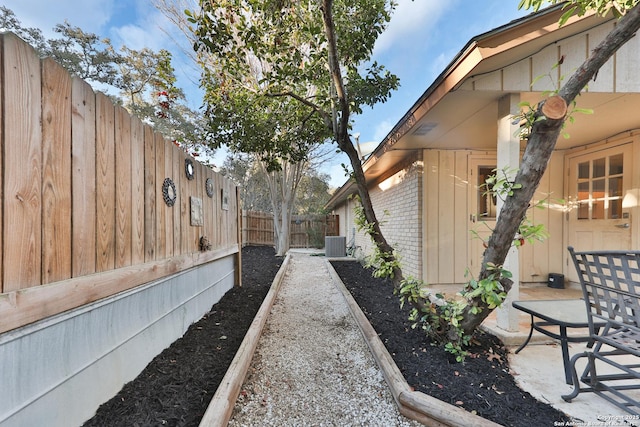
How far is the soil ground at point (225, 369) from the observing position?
160cm

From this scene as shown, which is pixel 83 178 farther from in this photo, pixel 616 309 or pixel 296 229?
pixel 296 229

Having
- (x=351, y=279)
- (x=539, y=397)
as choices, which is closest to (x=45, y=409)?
(x=539, y=397)

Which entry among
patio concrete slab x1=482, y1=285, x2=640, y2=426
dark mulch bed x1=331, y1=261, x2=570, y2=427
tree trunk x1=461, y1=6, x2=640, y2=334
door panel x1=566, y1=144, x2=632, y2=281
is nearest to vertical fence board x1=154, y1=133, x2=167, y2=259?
dark mulch bed x1=331, y1=261, x2=570, y2=427

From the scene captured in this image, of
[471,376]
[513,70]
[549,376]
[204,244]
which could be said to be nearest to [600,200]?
[513,70]

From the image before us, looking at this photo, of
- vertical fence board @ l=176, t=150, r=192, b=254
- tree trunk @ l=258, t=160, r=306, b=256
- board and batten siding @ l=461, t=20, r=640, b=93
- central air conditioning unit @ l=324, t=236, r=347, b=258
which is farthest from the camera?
tree trunk @ l=258, t=160, r=306, b=256

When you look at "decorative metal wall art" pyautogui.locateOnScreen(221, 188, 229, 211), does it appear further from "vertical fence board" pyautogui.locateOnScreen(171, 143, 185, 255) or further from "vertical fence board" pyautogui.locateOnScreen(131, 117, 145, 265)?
"vertical fence board" pyautogui.locateOnScreen(131, 117, 145, 265)

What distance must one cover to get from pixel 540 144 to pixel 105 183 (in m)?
2.78

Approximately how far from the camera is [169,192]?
101 inches

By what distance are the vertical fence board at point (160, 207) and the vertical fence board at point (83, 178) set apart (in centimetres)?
73

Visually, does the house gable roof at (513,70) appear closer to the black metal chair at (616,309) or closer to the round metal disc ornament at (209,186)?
the black metal chair at (616,309)

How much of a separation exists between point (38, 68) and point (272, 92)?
2472 mm

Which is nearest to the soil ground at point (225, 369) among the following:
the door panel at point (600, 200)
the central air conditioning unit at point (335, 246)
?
the door panel at point (600, 200)

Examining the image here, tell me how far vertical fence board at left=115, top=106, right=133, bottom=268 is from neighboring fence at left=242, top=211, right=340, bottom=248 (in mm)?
11408

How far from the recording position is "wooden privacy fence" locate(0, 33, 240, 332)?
1.18 m
